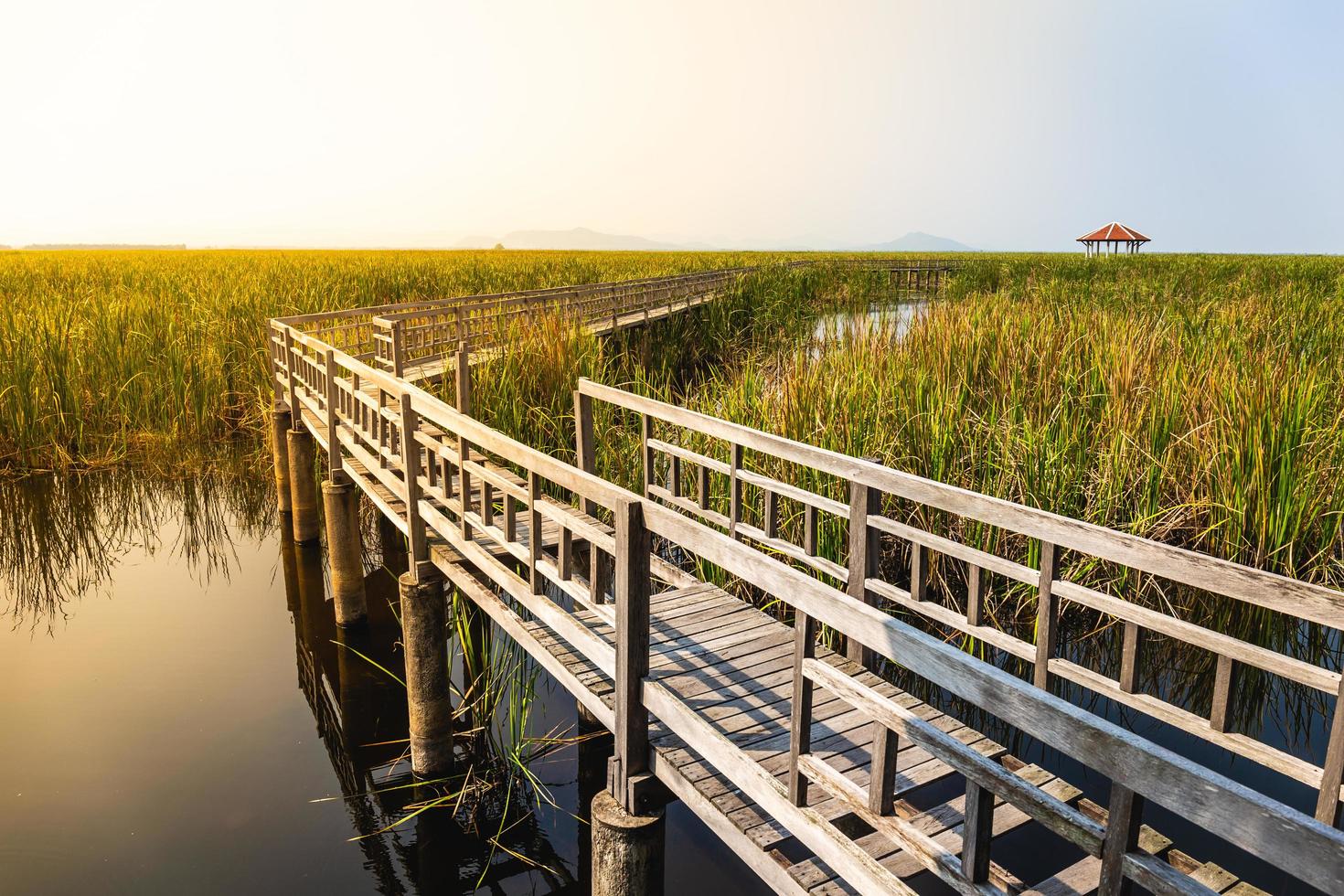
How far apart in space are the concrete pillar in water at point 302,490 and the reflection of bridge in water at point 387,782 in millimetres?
999

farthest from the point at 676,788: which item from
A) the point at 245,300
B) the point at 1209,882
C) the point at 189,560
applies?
the point at 245,300

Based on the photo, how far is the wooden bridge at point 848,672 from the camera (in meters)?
2.06

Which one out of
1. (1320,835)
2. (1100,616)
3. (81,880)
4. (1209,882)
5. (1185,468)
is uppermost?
(1320,835)

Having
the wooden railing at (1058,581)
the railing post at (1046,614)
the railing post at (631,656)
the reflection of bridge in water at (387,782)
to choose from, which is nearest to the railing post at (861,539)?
the wooden railing at (1058,581)

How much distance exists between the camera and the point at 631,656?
11.3 ft

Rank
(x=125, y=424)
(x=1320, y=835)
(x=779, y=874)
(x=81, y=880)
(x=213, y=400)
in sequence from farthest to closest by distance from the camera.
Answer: (x=213, y=400) < (x=125, y=424) < (x=81, y=880) < (x=779, y=874) < (x=1320, y=835)

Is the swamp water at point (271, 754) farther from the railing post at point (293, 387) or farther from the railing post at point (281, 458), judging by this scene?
the railing post at point (293, 387)

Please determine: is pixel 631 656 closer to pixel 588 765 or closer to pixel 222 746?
pixel 588 765

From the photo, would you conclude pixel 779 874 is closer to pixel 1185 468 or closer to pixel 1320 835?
pixel 1320 835

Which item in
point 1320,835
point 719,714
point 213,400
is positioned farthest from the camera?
point 213,400

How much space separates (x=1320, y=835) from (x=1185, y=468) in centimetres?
623

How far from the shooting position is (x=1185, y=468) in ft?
22.8

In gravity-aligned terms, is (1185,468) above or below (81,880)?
above

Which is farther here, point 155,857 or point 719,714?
point 155,857
